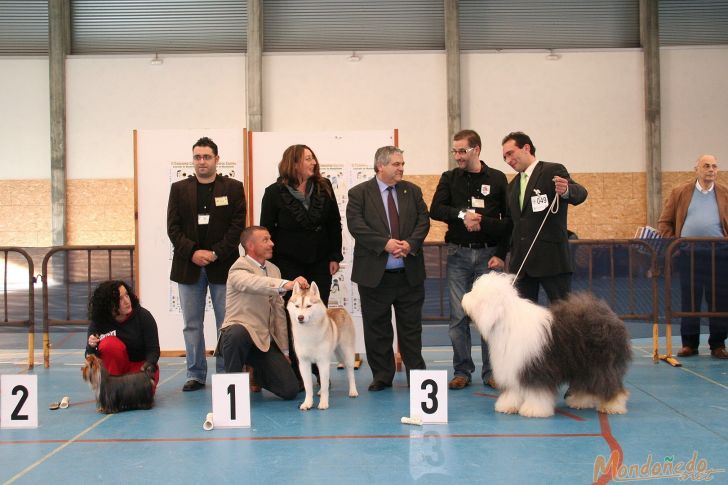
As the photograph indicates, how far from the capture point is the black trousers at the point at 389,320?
5.11m

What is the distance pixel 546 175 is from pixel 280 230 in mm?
1912

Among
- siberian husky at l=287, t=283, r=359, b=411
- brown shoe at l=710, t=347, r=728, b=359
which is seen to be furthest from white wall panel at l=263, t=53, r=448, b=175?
siberian husky at l=287, t=283, r=359, b=411

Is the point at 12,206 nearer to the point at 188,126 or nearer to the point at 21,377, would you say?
the point at 188,126

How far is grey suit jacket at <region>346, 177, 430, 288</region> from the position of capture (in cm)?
501

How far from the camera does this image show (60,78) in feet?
43.0

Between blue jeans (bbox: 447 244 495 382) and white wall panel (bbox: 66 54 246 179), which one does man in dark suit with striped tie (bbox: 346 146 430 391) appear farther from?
white wall panel (bbox: 66 54 246 179)

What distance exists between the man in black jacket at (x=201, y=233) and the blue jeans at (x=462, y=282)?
1.60 metres

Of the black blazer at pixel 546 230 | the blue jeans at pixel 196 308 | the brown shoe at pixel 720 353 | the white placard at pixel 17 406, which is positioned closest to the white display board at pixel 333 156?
the blue jeans at pixel 196 308

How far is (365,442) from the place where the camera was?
377 centimetres

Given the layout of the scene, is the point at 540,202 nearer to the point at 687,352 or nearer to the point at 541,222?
the point at 541,222

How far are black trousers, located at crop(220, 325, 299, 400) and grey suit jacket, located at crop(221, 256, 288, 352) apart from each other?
0.07 m

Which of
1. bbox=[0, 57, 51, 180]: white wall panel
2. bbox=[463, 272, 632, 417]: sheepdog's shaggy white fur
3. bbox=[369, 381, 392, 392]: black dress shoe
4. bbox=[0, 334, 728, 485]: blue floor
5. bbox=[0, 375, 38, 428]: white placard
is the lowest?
bbox=[0, 334, 728, 485]: blue floor

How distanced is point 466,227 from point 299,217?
119cm

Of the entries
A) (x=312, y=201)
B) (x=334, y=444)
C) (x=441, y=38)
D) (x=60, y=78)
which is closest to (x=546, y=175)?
(x=312, y=201)
